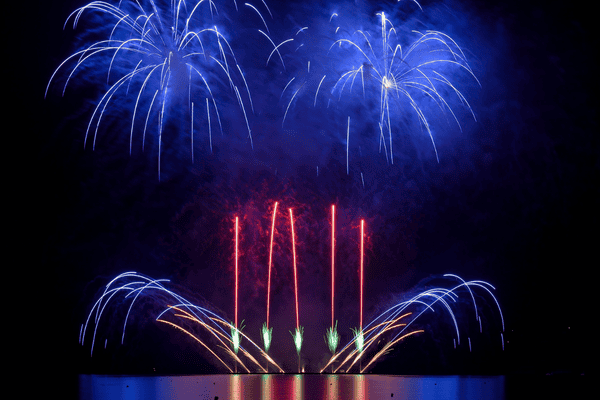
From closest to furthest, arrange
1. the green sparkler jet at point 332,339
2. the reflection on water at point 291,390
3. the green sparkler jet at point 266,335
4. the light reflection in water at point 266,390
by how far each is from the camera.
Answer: the light reflection in water at point 266,390 → the reflection on water at point 291,390 → the green sparkler jet at point 266,335 → the green sparkler jet at point 332,339

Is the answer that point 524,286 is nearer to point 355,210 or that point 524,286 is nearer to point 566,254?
point 566,254

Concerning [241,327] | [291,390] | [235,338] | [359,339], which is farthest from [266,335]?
[291,390]

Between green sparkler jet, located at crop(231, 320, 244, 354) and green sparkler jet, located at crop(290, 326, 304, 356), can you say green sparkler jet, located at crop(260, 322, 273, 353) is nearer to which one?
green sparkler jet, located at crop(290, 326, 304, 356)

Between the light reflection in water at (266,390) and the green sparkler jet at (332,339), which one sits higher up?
the green sparkler jet at (332,339)

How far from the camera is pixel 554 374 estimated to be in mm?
23344

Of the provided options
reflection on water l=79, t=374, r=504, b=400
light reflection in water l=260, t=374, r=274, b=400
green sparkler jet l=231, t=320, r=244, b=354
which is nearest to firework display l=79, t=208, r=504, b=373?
green sparkler jet l=231, t=320, r=244, b=354

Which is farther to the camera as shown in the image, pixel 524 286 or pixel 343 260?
pixel 524 286

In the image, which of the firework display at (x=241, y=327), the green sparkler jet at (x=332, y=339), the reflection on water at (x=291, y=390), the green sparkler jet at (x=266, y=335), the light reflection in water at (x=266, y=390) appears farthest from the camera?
the green sparkler jet at (x=332, y=339)

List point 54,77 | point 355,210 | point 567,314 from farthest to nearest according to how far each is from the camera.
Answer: point 567,314 → point 355,210 → point 54,77

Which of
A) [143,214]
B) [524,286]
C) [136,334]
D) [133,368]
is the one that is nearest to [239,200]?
[143,214]

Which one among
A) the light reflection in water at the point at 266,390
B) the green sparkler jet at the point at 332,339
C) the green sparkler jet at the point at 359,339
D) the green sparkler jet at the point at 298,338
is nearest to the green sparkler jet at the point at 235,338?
the green sparkler jet at the point at 298,338

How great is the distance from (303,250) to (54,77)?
14511mm

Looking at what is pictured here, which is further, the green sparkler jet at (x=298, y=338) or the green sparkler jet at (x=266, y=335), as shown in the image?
the green sparkler jet at (x=266, y=335)

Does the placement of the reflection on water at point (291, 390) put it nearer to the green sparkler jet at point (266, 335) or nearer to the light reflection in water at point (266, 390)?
the light reflection in water at point (266, 390)
